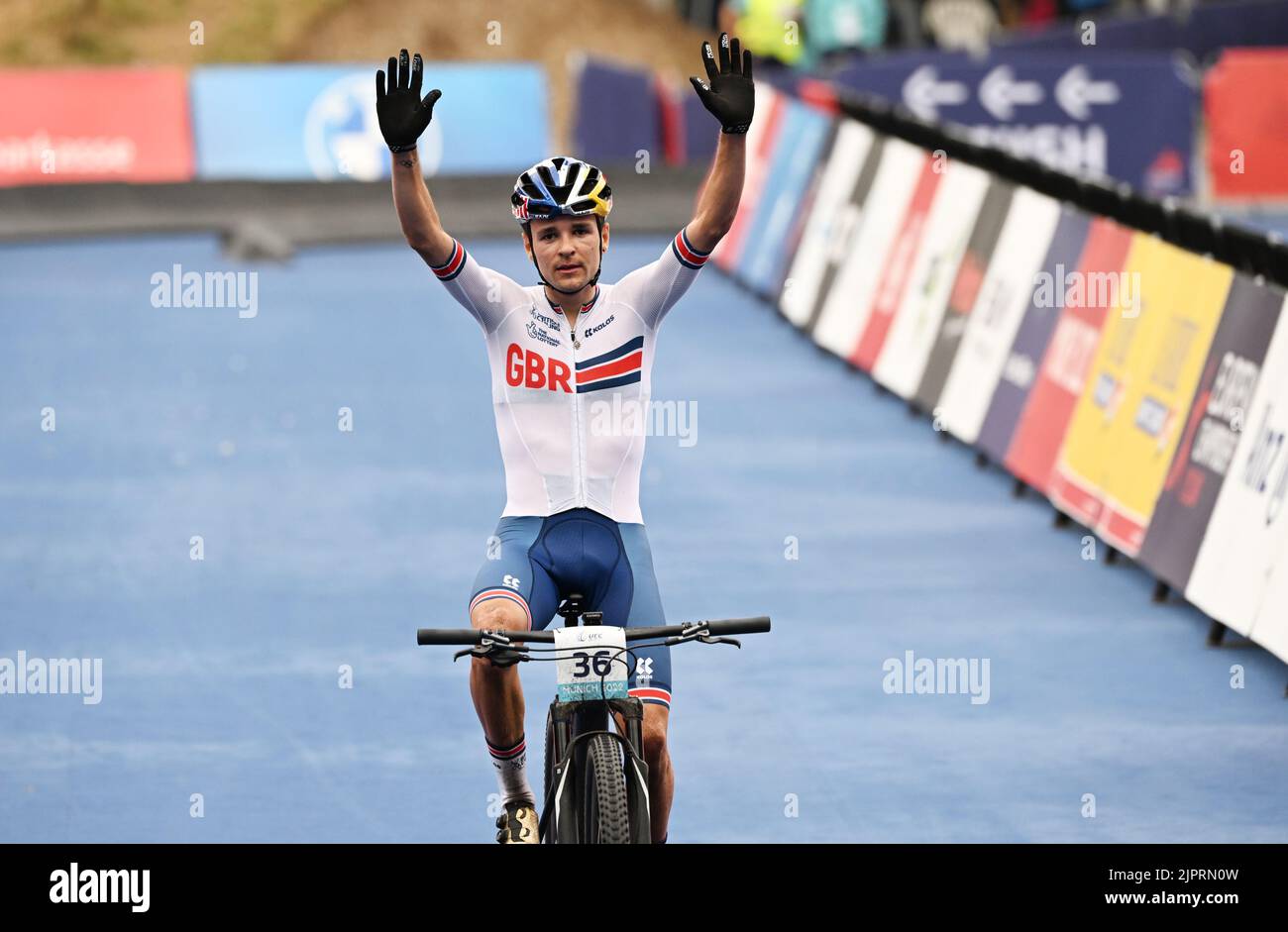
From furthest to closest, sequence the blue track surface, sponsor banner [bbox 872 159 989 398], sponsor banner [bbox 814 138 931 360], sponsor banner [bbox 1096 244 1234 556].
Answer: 1. sponsor banner [bbox 814 138 931 360]
2. sponsor banner [bbox 872 159 989 398]
3. sponsor banner [bbox 1096 244 1234 556]
4. the blue track surface

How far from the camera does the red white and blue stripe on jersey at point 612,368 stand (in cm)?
783

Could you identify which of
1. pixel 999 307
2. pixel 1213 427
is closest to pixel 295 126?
pixel 999 307

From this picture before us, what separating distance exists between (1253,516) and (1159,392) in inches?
78.4

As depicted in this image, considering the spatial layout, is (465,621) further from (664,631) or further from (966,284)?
(966,284)

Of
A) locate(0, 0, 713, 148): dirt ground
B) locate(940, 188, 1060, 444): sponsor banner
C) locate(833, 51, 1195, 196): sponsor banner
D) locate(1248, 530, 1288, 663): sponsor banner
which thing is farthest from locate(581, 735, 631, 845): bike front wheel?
locate(0, 0, 713, 148): dirt ground

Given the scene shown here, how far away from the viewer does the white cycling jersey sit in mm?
7805

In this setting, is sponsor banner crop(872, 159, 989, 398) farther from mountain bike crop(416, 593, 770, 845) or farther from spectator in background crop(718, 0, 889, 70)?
spectator in background crop(718, 0, 889, 70)

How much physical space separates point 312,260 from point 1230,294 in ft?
59.7

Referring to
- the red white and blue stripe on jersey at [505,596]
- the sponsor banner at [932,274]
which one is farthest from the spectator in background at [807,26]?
the red white and blue stripe on jersey at [505,596]

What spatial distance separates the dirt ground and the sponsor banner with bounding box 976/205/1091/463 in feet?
108

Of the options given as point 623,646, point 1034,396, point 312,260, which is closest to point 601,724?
point 623,646

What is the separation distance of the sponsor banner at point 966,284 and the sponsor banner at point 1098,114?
12645 millimetres

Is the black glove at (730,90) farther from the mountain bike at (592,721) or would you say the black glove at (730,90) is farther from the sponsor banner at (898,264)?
the sponsor banner at (898,264)

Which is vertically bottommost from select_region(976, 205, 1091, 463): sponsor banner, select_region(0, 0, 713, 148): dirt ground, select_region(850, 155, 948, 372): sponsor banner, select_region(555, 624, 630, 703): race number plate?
select_region(555, 624, 630, 703): race number plate
